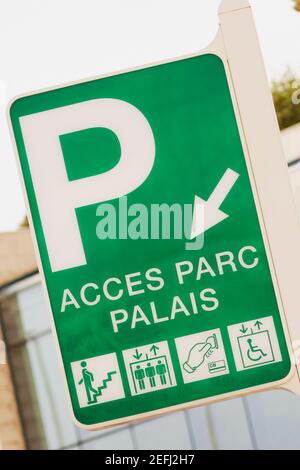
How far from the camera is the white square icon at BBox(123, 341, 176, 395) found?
3.26 m

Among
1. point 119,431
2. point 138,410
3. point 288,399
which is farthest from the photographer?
point 119,431

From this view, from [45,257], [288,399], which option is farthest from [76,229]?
[288,399]

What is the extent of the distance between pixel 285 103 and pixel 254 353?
43.6 metres

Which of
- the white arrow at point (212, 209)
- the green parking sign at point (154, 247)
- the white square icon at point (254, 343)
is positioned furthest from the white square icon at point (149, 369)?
the white arrow at point (212, 209)

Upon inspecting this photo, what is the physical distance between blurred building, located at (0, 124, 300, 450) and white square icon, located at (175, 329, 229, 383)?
1440 centimetres

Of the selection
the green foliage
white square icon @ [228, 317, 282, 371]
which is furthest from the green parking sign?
the green foliage

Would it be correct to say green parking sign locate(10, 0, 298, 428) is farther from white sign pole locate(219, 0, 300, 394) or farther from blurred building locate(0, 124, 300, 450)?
blurred building locate(0, 124, 300, 450)

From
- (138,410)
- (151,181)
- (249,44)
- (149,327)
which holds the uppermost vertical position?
(249,44)

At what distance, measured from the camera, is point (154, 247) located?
3.32m

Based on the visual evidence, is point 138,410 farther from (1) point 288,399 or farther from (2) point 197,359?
(1) point 288,399

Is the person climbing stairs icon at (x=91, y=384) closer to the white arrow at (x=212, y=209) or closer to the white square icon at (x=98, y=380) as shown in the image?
the white square icon at (x=98, y=380)

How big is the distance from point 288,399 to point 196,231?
14635 mm

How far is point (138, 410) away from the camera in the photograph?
128 inches

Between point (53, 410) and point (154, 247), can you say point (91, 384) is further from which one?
point (53, 410)
